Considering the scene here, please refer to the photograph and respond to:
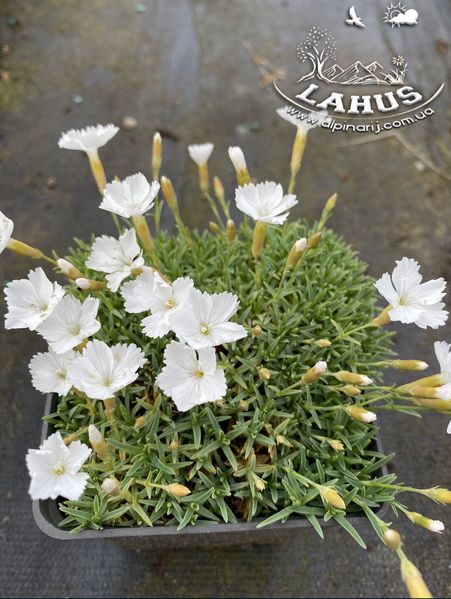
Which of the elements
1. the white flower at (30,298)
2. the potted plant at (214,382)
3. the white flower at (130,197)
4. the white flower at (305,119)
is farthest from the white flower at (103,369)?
the white flower at (305,119)

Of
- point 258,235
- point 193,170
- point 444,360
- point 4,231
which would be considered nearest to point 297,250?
point 258,235

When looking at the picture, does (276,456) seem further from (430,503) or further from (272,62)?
(272,62)

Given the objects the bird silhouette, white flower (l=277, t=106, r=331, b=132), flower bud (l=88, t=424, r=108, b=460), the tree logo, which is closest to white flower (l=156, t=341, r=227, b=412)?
flower bud (l=88, t=424, r=108, b=460)

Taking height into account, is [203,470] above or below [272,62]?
below

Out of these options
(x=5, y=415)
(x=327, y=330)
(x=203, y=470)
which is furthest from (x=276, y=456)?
(x=5, y=415)

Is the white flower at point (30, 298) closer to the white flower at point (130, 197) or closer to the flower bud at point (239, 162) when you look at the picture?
the white flower at point (130, 197)
